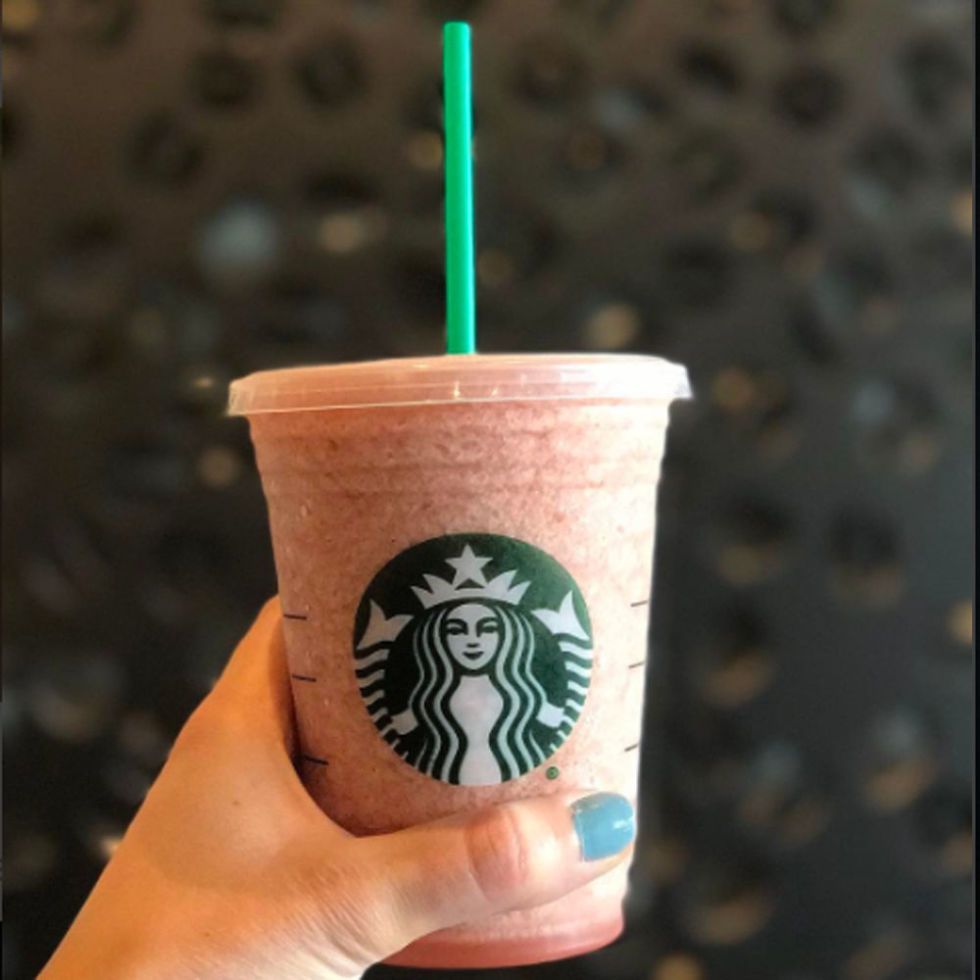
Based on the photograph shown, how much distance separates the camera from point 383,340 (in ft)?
4.52

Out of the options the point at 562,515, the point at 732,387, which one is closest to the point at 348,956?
the point at 562,515

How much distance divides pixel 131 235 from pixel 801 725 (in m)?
1.08

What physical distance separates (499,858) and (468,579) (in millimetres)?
201

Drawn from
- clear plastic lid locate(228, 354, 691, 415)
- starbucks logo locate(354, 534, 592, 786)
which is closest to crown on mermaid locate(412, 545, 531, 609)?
starbucks logo locate(354, 534, 592, 786)

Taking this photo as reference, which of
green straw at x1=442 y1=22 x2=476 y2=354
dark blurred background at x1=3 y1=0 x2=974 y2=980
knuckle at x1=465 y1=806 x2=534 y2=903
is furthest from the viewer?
dark blurred background at x1=3 y1=0 x2=974 y2=980

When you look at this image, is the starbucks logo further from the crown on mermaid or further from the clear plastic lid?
the clear plastic lid

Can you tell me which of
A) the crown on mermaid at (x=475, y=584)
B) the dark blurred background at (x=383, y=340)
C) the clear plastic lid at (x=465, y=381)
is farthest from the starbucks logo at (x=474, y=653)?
the dark blurred background at (x=383, y=340)

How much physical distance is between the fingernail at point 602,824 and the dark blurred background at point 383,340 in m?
0.56

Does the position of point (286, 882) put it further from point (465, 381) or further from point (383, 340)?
point (383, 340)

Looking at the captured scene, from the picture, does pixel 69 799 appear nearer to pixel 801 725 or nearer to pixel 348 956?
pixel 348 956

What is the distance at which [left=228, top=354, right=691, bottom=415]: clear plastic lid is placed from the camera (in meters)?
0.80

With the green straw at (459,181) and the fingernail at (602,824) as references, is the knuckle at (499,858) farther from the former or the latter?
Answer: the green straw at (459,181)

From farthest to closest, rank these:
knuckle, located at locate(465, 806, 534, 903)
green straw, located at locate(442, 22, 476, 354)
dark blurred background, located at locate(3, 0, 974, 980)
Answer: dark blurred background, located at locate(3, 0, 974, 980)
green straw, located at locate(442, 22, 476, 354)
knuckle, located at locate(465, 806, 534, 903)

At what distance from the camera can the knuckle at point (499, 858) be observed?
77 centimetres
